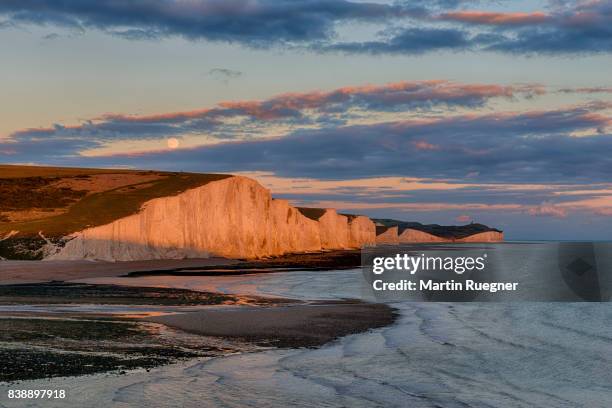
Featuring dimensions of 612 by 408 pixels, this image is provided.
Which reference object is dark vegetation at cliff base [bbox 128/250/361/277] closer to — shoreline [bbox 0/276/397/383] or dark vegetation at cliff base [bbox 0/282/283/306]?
dark vegetation at cliff base [bbox 0/282/283/306]

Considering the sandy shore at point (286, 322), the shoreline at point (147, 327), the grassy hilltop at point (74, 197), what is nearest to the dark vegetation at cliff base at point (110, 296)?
the shoreline at point (147, 327)

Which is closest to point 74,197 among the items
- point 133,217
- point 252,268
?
point 133,217

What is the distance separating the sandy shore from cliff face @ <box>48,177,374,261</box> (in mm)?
41554

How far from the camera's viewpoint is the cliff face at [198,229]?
Answer: 221 feet

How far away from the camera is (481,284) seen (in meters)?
49.2

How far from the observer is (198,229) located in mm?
82188

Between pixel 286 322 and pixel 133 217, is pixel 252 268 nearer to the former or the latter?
pixel 133 217

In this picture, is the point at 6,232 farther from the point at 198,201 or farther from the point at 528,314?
the point at 528,314

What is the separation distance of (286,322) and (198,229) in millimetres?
60684

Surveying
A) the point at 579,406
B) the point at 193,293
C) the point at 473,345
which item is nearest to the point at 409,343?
the point at 473,345

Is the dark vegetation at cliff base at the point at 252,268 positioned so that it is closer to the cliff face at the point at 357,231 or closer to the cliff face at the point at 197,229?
the cliff face at the point at 197,229

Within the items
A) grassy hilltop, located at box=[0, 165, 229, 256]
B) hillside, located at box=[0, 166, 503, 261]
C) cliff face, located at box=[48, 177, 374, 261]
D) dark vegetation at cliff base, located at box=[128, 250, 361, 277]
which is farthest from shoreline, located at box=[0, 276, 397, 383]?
grassy hilltop, located at box=[0, 165, 229, 256]

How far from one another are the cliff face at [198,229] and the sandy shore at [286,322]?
136ft

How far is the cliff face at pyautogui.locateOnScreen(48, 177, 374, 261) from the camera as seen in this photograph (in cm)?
6731
